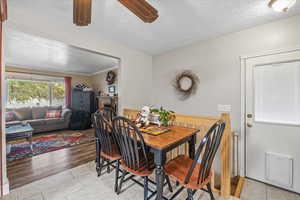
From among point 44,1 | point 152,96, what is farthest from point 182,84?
point 44,1

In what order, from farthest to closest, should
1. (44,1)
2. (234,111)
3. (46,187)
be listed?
1. (234,111)
2. (46,187)
3. (44,1)

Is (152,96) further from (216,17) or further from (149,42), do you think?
(216,17)

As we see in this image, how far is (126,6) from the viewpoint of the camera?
118cm

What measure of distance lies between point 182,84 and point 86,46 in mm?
2005

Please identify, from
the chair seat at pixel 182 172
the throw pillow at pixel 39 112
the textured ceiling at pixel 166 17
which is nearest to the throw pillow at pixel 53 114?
the throw pillow at pixel 39 112

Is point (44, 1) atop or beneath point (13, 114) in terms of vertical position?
atop

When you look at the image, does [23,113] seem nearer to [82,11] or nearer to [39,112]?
[39,112]

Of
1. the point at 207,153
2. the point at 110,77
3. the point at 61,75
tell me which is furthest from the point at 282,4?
the point at 61,75

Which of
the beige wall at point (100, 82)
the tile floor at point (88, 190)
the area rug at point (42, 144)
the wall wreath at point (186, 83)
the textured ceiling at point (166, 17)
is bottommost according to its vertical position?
the tile floor at point (88, 190)

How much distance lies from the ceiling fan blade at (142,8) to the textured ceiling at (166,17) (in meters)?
0.36

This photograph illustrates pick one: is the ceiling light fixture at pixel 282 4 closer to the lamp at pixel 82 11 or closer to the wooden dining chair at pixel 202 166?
the wooden dining chair at pixel 202 166

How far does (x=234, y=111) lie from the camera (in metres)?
2.21

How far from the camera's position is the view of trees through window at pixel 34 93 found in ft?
14.8

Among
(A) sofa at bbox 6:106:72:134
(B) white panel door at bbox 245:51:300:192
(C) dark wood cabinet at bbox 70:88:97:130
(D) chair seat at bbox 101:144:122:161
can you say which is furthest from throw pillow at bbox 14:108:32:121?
(B) white panel door at bbox 245:51:300:192
